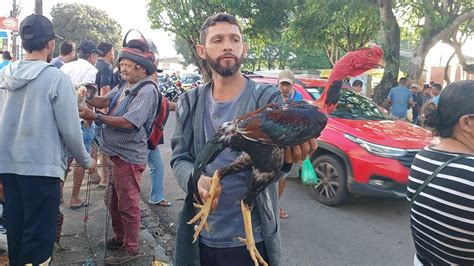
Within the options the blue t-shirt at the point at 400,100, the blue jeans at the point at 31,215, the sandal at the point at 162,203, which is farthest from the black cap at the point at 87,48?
the blue t-shirt at the point at 400,100

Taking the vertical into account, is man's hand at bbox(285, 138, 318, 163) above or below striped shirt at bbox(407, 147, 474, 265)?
above

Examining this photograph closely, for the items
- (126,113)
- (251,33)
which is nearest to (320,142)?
(126,113)

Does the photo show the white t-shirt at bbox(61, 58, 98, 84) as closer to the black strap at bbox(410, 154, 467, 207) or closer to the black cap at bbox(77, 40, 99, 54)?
the black cap at bbox(77, 40, 99, 54)

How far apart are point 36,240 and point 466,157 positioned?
260cm

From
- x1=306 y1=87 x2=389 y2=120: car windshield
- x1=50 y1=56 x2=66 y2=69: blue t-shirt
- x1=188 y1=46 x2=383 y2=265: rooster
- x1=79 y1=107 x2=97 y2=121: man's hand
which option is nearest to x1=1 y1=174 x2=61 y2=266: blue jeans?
x1=79 y1=107 x2=97 y2=121: man's hand

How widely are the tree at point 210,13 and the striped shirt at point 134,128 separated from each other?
1244cm

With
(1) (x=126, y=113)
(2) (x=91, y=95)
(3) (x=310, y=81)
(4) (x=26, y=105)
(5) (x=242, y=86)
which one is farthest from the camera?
(3) (x=310, y=81)

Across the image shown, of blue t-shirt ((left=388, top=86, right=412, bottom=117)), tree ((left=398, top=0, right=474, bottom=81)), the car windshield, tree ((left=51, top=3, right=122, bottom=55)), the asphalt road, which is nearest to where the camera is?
the asphalt road

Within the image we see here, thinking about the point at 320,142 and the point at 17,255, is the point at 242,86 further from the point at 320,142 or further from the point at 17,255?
the point at 320,142

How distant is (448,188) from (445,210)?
0.32 feet

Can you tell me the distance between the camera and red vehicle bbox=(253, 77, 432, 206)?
5.07 m

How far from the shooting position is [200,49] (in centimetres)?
207

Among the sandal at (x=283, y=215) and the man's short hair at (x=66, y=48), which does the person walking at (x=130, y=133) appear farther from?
the man's short hair at (x=66, y=48)

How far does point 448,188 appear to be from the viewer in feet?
5.70
